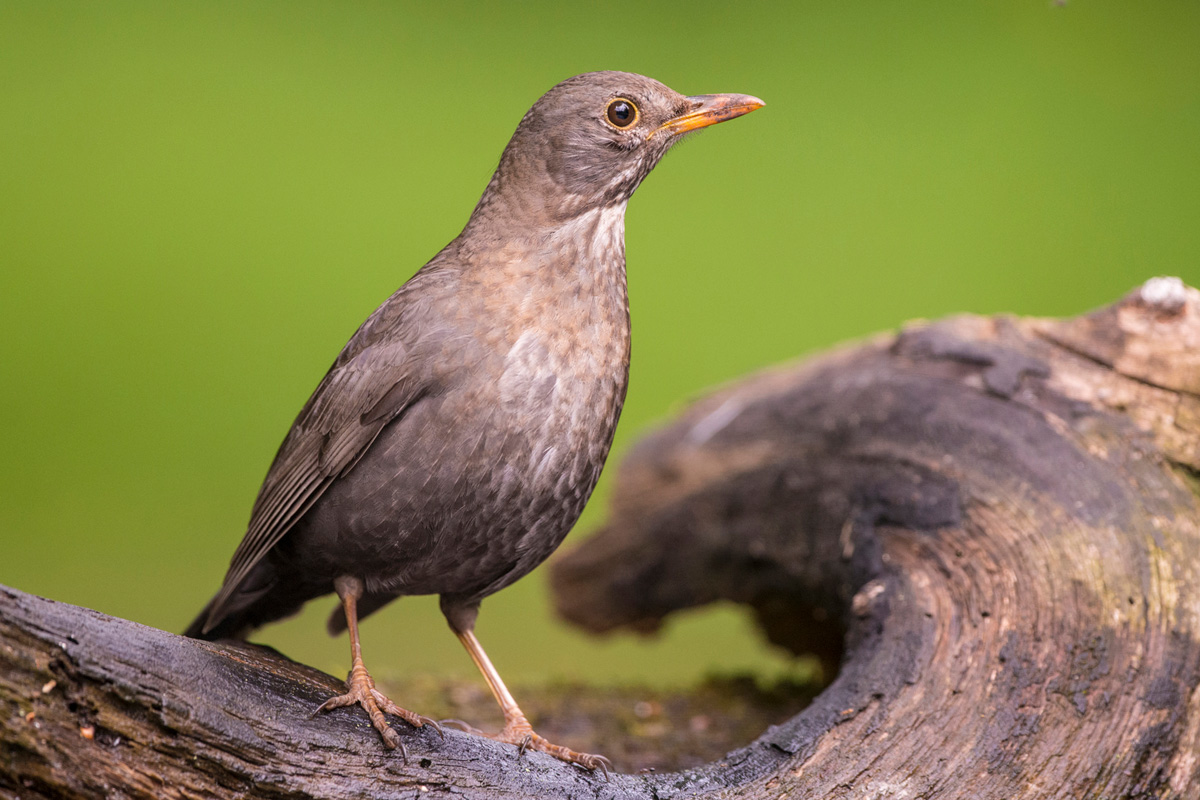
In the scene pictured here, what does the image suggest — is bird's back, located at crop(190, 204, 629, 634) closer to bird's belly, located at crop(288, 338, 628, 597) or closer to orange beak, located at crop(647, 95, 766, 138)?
bird's belly, located at crop(288, 338, 628, 597)

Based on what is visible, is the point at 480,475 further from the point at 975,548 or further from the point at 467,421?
Result: the point at 975,548

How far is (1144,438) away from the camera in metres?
3.07

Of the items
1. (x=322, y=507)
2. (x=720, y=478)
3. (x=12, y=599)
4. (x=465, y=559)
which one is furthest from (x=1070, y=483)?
(x=12, y=599)

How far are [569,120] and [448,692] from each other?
7.74 ft

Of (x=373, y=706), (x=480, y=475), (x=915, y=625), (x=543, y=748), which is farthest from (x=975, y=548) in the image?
(x=373, y=706)

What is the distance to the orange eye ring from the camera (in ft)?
8.70

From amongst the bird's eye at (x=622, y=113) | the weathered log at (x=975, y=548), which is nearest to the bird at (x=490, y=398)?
the bird's eye at (x=622, y=113)

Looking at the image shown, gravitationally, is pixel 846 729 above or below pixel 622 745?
below

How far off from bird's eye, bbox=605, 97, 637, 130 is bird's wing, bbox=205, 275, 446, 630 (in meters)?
0.70

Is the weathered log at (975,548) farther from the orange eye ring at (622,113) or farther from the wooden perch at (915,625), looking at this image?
the orange eye ring at (622,113)

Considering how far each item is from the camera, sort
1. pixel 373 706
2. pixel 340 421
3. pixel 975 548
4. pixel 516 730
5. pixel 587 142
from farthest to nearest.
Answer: pixel 975 548 → pixel 516 730 → pixel 587 142 → pixel 340 421 → pixel 373 706

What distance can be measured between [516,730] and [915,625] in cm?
115

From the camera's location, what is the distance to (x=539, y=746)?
2.67m

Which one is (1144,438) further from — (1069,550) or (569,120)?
(569,120)
